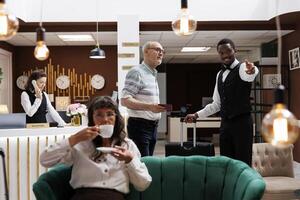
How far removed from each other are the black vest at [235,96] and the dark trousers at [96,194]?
1413mm

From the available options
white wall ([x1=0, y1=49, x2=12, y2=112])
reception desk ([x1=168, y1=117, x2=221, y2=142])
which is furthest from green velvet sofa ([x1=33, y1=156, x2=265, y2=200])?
reception desk ([x1=168, y1=117, x2=221, y2=142])

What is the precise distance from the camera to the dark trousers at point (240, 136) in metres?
3.46

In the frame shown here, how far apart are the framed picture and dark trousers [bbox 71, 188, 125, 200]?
6936mm

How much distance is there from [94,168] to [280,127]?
156 centimetres

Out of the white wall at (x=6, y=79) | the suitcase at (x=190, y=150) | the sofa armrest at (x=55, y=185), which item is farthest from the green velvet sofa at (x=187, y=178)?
the white wall at (x=6, y=79)

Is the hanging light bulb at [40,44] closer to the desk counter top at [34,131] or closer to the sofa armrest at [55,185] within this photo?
the sofa armrest at [55,185]

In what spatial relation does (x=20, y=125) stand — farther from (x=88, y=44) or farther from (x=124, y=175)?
(x=88, y=44)

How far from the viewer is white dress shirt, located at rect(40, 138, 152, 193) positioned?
8.19 feet

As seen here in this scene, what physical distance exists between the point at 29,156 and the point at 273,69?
24.1 ft

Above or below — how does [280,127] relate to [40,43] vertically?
below

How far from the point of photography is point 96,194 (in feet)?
8.04

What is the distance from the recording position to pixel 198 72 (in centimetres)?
1571

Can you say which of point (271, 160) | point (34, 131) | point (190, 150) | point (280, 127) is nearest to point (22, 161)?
point (34, 131)

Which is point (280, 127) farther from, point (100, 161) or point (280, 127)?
point (100, 161)
